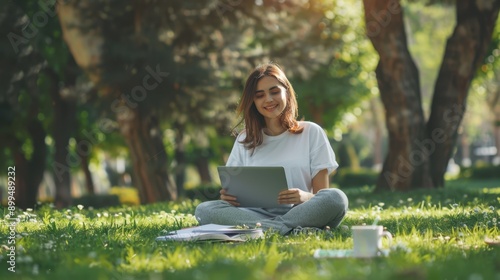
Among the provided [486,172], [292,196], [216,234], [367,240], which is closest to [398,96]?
[292,196]

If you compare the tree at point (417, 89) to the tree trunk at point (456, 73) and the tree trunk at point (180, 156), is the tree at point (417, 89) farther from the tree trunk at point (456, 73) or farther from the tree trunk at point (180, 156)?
the tree trunk at point (180, 156)

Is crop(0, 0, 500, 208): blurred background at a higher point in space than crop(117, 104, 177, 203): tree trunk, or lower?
higher

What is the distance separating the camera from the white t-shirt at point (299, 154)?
6930mm

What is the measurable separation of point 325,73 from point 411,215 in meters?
18.0

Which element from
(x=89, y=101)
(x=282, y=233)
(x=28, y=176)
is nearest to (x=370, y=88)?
(x=28, y=176)

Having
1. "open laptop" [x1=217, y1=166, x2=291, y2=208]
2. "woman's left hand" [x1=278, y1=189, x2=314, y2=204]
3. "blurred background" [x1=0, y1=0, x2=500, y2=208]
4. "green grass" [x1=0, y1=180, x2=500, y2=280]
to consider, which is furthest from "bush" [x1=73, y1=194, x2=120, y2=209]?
"woman's left hand" [x1=278, y1=189, x2=314, y2=204]

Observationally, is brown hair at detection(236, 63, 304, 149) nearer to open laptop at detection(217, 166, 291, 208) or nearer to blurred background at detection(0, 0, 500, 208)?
open laptop at detection(217, 166, 291, 208)

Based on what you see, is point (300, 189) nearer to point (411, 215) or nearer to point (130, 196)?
point (411, 215)

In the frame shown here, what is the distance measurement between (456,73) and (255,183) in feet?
26.6

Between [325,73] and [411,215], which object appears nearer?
[411,215]

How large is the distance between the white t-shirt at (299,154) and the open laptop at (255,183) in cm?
30

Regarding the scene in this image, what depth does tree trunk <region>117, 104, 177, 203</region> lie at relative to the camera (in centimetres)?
1602

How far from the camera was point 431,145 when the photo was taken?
46.0 ft

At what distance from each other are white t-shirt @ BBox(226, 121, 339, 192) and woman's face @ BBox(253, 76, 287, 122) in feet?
0.97
